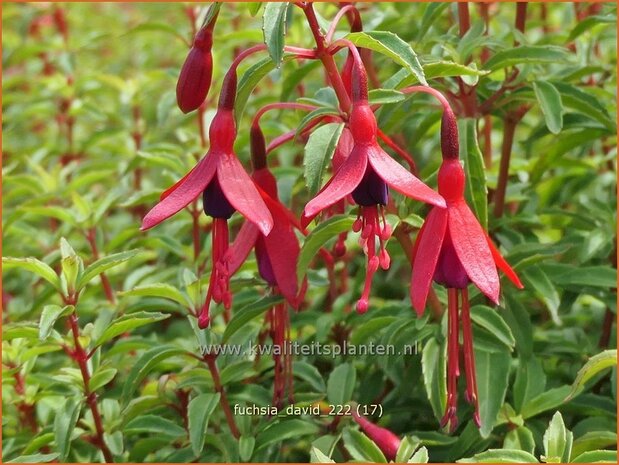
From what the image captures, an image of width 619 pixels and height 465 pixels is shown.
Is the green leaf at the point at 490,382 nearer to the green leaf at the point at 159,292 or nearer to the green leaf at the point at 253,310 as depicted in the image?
the green leaf at the point at 253,310

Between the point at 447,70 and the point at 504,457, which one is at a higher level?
the point at 447,70

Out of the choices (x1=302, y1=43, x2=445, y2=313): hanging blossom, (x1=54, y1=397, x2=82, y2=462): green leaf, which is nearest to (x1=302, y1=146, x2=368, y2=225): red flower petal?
(x1=302, y1=43, x2=445, y2=313): hanging blossom

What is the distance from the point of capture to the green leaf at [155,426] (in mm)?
1134

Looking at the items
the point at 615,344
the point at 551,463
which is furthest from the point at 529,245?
the point at 551,463

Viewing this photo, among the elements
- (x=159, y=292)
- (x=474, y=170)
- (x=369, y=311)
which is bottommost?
(x=369, y=311)

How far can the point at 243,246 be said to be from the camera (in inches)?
38.8

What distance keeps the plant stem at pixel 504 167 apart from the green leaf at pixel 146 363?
0.52 m

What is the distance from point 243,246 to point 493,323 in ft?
1.13

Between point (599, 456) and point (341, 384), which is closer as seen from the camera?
point (599, 456)

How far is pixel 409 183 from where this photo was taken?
2.74 feet

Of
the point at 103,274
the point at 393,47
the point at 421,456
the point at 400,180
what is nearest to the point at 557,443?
the point at 421,456

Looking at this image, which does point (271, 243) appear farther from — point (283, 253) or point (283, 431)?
point (283, 431)

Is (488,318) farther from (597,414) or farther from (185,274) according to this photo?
(185,274)

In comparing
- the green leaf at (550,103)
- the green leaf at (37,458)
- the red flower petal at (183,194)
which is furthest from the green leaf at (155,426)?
the green leaf at (550,103)
